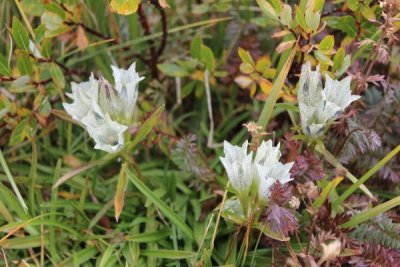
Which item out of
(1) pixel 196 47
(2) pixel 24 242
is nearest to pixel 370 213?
(1) pixel 196 47

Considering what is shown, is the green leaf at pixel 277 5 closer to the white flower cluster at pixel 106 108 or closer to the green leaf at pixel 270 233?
the white flower cluster at pixel 106 108

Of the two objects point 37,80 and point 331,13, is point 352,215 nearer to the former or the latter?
point 331,13

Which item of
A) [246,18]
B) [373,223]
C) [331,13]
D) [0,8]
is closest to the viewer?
[373,223]

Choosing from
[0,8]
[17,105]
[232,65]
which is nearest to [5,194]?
[17,105]

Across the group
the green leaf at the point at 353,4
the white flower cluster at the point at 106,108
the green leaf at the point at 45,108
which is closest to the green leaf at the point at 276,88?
the green leaf at the point at 353,4

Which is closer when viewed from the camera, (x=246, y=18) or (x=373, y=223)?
(x=373, y=223)

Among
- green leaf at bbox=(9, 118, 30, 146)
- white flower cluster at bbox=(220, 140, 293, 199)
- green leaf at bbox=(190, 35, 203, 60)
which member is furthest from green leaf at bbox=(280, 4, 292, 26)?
green leaf at bbox=(9, 118, 30, 146)

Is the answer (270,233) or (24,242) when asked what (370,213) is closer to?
(270,233)
